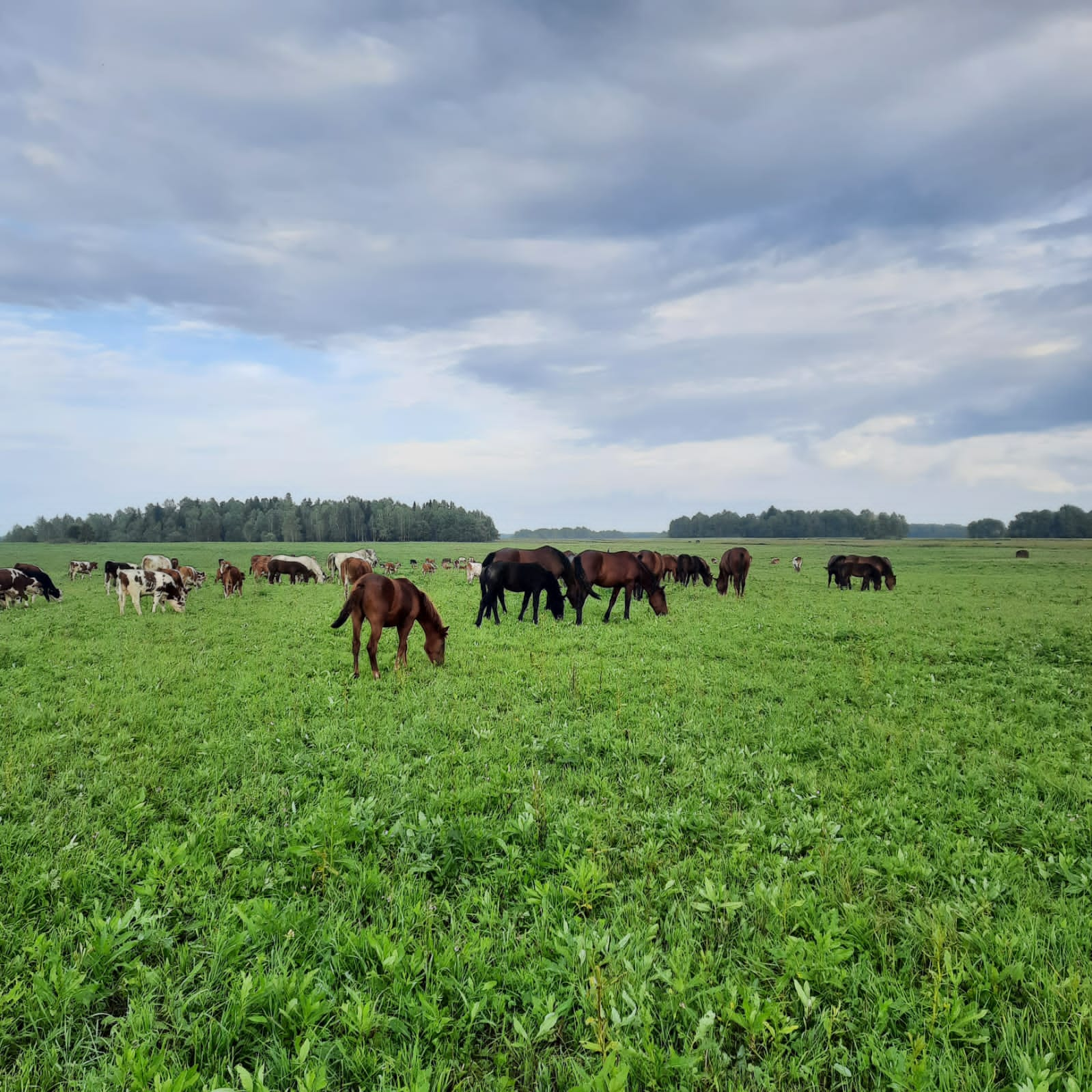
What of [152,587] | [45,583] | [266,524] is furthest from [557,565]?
A: [266,524]

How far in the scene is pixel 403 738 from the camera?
7.73 meters

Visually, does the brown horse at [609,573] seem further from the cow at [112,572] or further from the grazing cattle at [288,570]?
the cow at [112,572]

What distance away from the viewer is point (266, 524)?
128 m

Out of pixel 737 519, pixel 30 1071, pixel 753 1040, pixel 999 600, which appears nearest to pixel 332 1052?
pixel 30 1071

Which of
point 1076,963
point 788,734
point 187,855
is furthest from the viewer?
point 788,734

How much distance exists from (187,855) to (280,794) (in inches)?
53.7

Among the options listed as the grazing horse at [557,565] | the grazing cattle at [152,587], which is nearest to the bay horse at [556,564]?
the grazing horse at [557,565]

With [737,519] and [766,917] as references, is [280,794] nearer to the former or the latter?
[766,917]

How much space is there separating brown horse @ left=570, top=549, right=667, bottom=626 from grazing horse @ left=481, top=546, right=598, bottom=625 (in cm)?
5

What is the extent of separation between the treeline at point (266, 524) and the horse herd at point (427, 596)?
94940 mm

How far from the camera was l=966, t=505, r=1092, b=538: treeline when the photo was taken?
137 meters

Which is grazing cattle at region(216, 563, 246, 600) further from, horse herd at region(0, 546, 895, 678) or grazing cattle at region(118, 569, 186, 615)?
grazing cattle at region(118, 569, 186, 615)

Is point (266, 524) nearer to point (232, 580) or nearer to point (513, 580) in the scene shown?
point (232, 580)

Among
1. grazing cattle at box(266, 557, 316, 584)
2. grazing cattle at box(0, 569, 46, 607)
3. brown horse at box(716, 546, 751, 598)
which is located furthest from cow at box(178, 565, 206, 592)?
brown horse at box(716, 546, 751, 598)
